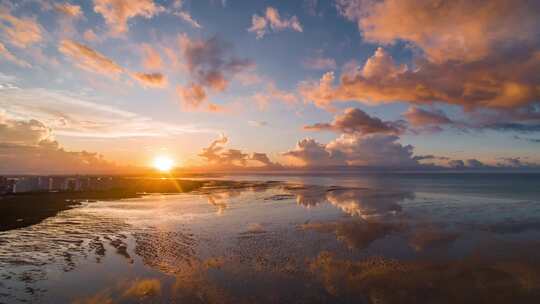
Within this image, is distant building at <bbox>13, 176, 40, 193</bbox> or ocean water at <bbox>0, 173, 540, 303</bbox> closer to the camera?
ocean water at <bbox>0, 173, 540, 303</bbox>

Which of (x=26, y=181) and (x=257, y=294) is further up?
(x=26, y=181)

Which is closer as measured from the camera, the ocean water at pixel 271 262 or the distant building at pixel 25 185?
the ocean water at pixel 271 262

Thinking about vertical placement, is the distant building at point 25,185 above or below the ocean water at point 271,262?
above

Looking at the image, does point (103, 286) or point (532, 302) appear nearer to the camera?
point (532, 302)

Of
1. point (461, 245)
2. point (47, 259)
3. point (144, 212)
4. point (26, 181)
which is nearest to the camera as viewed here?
point (47, 259)

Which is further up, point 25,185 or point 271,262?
point 25,185

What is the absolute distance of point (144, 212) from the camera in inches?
1359

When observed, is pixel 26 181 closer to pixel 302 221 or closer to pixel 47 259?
pixel 47 259

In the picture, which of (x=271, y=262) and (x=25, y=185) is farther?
(x=25, y=185)

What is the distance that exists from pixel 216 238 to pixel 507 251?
65.9ft

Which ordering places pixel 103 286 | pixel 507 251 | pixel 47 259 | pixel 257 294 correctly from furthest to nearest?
pixel 507 251 < pixel 47 259 < pixel 103 286 < pixel 257 294

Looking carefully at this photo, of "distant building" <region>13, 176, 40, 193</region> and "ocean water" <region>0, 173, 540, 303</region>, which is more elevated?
"distant building" <region>13, 176, 40, 193</region>

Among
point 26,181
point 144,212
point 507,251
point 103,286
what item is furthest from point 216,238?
point 26,181

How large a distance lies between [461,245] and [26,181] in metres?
71.7
